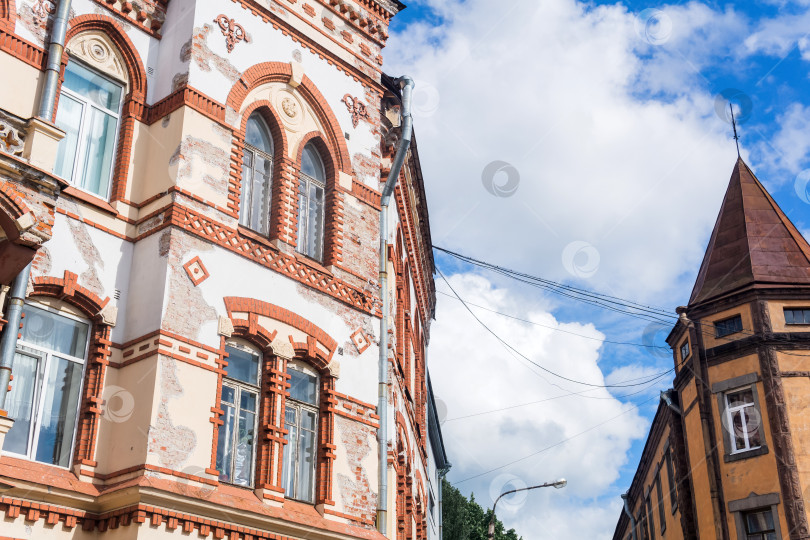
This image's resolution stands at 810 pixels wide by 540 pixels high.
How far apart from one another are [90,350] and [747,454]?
19724mm

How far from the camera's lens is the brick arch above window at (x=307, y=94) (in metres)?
14.6

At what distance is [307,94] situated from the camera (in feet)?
52.6

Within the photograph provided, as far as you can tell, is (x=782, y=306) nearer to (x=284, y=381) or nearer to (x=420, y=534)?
(x=420, y=534)

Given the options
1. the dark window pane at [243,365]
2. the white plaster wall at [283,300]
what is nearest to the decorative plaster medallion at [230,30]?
the white plaster wall at [283,300]

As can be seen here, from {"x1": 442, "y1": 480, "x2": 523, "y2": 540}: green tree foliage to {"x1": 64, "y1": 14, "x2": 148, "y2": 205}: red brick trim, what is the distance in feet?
121

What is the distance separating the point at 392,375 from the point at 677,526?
17.2 meters

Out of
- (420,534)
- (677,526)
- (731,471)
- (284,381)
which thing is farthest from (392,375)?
(677,526)

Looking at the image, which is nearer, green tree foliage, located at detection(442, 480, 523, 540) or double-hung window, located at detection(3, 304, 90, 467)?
double-hung window, located at detection(3, 304, 90, 467)

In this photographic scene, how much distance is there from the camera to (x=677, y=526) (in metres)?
29.9

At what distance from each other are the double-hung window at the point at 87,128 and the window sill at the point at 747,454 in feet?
64.6

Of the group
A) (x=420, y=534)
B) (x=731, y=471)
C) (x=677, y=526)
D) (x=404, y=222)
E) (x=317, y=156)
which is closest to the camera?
(x=317, y=156)

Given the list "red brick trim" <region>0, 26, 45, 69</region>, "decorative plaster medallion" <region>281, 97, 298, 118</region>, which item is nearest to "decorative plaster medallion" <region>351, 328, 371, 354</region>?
"decorative plaster medallion" <region>281, 97, 298, 118</region>

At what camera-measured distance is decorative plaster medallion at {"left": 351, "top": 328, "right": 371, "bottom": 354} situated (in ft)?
50.6

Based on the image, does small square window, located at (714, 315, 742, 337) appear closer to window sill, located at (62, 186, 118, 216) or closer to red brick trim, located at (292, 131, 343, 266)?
red brick trim, located at (292, 131, 343, 266)
